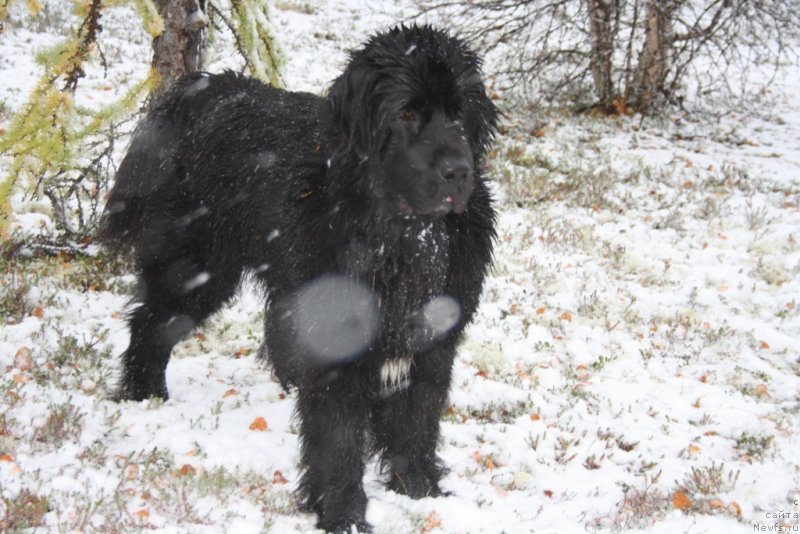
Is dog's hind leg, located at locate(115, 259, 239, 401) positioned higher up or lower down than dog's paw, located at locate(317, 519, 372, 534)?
higher up

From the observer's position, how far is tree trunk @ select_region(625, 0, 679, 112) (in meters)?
11.0

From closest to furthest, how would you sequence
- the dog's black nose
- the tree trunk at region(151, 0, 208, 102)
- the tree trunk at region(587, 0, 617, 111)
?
the dog's black nose
the tree trunk at region(151, 0, 208, 102)
the tree trunk at region(587, 0, 617, 111)

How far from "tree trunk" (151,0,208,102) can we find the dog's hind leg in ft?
6.08

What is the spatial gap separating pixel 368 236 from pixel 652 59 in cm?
1011

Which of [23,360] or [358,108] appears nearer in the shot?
[358,108]

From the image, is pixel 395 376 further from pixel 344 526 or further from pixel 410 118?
pixel 410 118

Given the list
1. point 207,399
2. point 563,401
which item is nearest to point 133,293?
point 207,399

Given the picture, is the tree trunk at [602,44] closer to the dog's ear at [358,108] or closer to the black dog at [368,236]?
the black dog at [368,236]

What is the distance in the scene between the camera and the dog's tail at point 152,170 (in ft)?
13.8

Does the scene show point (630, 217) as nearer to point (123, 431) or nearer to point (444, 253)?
point (444, 253)

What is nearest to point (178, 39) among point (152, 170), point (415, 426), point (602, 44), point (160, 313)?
point (152, 170)

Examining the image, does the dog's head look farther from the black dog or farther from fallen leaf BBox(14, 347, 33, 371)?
fallen leaf BBox(14, 347, 33, 371)

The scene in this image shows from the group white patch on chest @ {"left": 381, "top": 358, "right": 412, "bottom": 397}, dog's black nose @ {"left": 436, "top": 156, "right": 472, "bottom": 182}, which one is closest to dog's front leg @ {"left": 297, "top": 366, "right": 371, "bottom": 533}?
white patch on chest @ {"left": 381, "top": 358, "right": 412, "bottom": 397}

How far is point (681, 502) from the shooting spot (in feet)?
11.5
